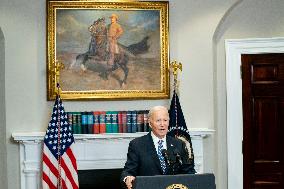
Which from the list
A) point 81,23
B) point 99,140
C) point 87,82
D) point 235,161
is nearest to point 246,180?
point 235,161

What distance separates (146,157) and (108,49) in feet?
8.27

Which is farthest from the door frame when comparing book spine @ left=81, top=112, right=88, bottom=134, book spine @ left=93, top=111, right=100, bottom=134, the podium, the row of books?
the podium

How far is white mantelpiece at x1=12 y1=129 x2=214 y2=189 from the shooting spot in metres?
5.70

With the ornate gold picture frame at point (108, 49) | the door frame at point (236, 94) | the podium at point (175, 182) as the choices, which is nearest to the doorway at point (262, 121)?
the door frame at point (236, 94)

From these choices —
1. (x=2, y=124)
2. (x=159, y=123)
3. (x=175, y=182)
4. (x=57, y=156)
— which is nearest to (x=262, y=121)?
(x=57, y=156)

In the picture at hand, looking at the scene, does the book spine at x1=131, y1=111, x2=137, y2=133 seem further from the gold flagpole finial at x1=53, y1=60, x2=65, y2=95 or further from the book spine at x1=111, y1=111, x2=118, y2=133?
the gold flagpole finial at x1=53, y1=60, x2=65, y2=95

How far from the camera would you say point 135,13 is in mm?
5984

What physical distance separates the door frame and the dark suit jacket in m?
2.62

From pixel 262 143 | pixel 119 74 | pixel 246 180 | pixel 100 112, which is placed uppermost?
pixel 119 74

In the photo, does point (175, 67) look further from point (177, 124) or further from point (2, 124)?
point (2, 124)

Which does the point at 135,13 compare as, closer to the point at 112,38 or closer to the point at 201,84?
the point at 112,38

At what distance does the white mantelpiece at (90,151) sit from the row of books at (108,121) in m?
0.07

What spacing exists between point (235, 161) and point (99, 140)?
173 centimetres

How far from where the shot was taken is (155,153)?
12.1 ft
